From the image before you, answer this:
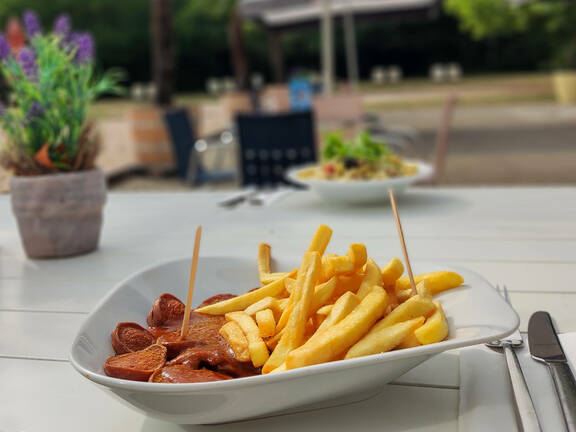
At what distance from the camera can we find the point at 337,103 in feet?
18.9

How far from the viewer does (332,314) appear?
761 mm

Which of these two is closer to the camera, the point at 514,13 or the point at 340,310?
the point at 340,310

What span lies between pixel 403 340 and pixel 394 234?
0.98m

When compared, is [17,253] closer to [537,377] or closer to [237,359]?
[237,359]

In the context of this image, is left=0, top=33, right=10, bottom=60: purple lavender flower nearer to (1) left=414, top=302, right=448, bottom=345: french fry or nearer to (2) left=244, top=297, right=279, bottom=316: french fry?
(2) left=244, top=297, right=279, bottom=316: french fry

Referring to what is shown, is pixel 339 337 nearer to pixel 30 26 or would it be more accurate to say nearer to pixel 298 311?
pixel 298 311

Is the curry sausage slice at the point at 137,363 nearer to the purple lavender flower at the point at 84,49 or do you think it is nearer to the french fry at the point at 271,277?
the french fry at the point at 271,277

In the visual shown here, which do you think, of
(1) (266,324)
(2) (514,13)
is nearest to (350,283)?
(1) (266,324)

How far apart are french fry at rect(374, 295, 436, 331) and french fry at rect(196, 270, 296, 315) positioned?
18cm

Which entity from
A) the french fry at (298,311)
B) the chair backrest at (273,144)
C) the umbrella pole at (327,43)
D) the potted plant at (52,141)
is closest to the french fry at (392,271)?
the french fry at (298,311)

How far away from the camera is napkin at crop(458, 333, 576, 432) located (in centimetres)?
73

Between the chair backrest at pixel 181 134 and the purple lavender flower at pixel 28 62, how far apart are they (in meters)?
4.63

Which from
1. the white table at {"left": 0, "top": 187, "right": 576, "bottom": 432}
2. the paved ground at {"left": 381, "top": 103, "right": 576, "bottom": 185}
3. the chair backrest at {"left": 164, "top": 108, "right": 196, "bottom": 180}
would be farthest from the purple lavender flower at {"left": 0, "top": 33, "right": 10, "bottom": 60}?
the paved ground at {"left": 381, "top": 103, "right": 576, "bottom": 185}

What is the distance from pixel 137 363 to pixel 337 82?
107 feet
